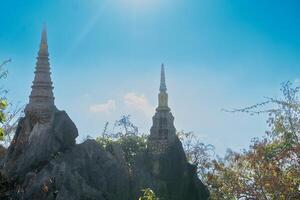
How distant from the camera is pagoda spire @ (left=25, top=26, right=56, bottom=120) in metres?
31.1

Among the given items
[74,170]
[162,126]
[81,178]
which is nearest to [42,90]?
[162,126]

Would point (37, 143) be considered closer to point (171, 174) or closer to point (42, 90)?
point (42, 90)

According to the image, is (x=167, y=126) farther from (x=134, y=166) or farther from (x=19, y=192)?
(x=19, y=192)

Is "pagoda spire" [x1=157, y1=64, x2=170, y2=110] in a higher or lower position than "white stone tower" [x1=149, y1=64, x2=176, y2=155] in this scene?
higher

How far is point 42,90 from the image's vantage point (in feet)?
107

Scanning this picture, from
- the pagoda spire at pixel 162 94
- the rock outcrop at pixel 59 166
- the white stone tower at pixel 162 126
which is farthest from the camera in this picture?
the pagoda spire at pixel 162 94

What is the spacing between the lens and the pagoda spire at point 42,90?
31.1 m

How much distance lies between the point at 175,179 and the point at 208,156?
14781 millimetres

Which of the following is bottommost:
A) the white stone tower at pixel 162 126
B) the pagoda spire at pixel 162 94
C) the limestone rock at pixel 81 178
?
the limestone rock at pixel 81 178

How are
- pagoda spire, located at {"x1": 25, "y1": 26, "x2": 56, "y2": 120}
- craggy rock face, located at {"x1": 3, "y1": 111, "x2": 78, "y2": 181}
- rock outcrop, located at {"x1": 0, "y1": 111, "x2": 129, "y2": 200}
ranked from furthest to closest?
pagoda spire, located at {"x1": 25, "y1": 26, "x2": 56, "y2": 120}, craggy rock face, located at {"x1": 3, "y1": 111, "x2": 78, "y2": 181}, rock outcrop, located at {"x1": 0, "y1": 111, "x2": 129, "y2": 200}

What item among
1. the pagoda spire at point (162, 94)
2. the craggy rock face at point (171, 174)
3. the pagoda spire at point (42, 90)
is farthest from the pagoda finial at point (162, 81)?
the pagoda spire at point (42, 90)

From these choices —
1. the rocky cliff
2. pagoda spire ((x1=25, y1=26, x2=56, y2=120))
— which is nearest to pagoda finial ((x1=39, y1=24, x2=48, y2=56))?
pagoda spire ((x1=25, y1=26, x2=56, y2=120))

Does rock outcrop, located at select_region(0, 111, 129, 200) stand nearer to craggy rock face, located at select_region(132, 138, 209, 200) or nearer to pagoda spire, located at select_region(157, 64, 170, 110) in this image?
craggy rock face, located at select_region(132, 138, 209, 200)

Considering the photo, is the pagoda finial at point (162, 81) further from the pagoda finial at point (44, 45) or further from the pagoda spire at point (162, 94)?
the pagoda finial at point (44, 45)
